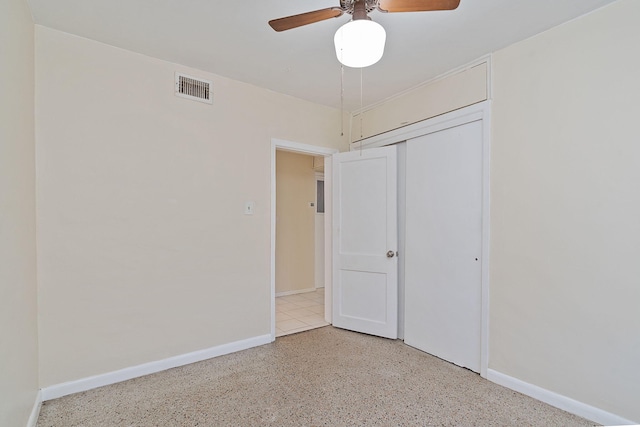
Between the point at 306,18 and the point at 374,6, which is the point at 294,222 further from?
the point at 374,6

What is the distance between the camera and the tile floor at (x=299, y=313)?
354cm

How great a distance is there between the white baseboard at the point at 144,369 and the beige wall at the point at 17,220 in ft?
0.73

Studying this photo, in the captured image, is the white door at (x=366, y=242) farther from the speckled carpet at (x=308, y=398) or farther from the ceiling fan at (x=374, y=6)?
the ceiling fan at (x=374, y=6)

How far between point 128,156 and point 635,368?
11.9ft

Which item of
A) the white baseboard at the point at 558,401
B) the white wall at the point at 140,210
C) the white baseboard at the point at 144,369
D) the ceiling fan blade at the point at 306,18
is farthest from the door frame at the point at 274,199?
the white baseboard at the point at 558,401

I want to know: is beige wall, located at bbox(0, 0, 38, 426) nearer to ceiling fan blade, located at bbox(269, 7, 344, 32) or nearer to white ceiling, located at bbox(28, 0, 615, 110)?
white ceiling, located at bbox(28, 0, 615, 110)

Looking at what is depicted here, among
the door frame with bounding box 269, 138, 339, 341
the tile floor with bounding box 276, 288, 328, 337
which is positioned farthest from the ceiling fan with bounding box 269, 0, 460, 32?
the tile floor with bounding box 276, 288, 328, 337

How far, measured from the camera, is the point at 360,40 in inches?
53.0

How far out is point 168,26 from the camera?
6.91ft

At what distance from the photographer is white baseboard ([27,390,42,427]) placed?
69.7 inches

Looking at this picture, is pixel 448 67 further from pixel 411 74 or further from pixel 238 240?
pixel 238 240

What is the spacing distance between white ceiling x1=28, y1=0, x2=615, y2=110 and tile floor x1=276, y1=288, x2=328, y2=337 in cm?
269

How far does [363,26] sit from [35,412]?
2873 millimetres

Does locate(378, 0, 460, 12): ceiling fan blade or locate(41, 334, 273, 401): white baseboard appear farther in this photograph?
locate(41, 334, 273, 401): white baseboard
